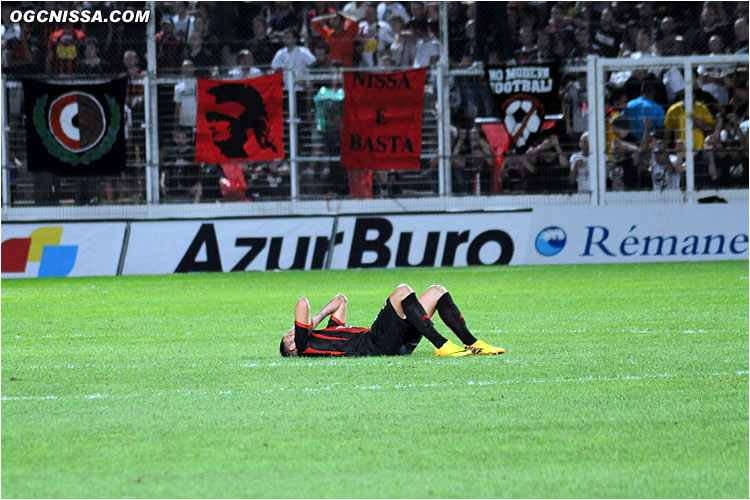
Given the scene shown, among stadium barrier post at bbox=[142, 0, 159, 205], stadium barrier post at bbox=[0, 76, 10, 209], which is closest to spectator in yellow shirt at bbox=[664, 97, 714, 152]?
stadium barrier post at bbox=[142, 0, 159, 205]

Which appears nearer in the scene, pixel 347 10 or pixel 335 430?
pixel 335 430

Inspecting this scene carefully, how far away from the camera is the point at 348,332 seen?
8.61 m

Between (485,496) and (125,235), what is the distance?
15.3 m

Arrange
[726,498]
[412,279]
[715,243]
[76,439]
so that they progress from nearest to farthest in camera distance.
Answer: [726,498], [76,439], [412,279], [715,243]

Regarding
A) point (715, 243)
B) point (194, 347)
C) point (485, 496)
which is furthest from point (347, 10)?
point (485, 496)

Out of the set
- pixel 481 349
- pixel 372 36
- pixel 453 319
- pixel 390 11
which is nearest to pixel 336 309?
pixel 453 319

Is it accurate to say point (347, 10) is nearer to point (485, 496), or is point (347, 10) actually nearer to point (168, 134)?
point (168, 134)

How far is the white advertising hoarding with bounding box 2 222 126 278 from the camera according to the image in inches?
731

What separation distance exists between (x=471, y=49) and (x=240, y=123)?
14.8ft

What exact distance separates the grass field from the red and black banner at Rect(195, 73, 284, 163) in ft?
24.1

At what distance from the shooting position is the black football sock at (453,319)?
8.49 meters

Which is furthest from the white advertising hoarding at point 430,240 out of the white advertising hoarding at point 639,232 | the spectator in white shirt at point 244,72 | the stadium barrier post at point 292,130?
the spectator in white shirt at point 244,72

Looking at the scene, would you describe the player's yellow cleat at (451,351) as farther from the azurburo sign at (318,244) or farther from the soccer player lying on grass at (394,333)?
the azurburo sign at (318,244)

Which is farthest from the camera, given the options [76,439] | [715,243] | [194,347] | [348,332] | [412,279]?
[715,243]
